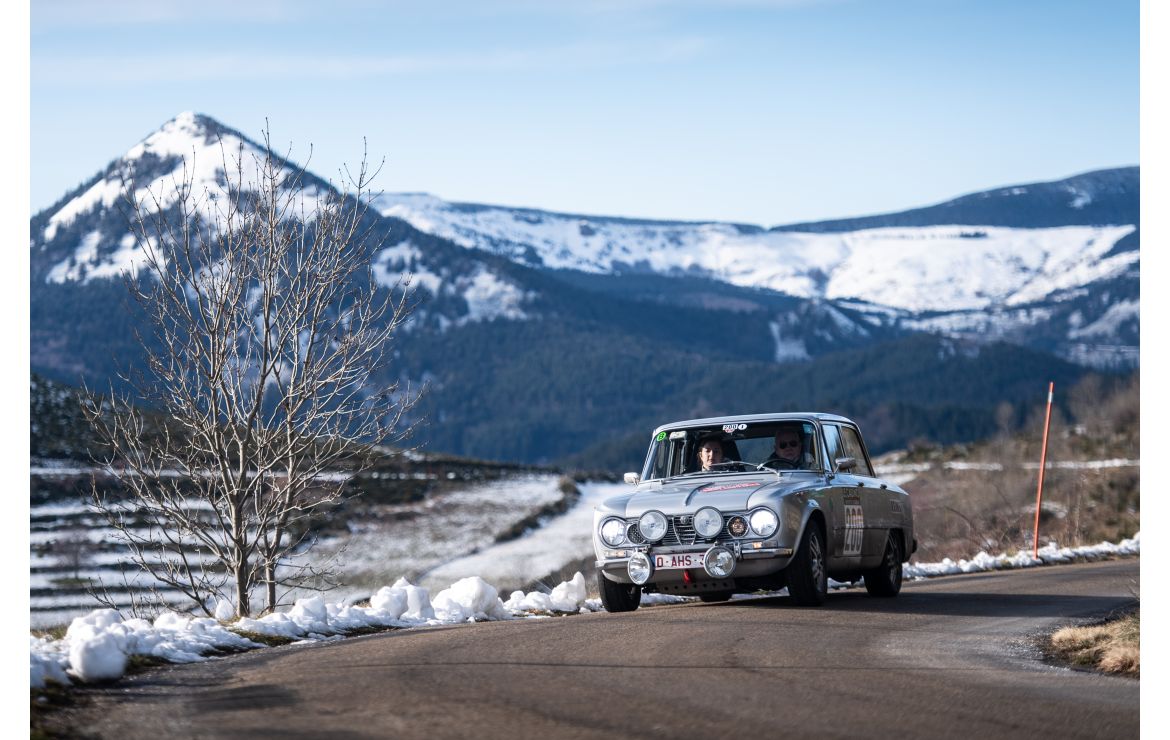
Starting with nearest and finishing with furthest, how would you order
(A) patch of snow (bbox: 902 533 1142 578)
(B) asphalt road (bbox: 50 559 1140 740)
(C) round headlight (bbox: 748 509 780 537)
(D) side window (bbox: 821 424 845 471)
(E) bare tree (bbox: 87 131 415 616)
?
(B) asphalt road (bbox: 50 559 1140 740), (C) round headlight (bbox: 748 509 780 537), (D) side window (bbox: 821 424 845 471), (E) bare tree (bbox: 87 131 415 616), (A) patch of snow (bbox: 902 533 1142 578)

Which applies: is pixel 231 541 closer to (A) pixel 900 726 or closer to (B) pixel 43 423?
(A) pixel 900 726

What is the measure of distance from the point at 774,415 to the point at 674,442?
106 centimetres

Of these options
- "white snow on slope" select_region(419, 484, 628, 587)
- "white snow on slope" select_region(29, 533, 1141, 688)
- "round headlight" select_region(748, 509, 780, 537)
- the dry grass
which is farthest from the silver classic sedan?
"white snow on slope" select_region(419, 484, 628, 587)

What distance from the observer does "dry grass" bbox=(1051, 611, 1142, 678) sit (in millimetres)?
9883

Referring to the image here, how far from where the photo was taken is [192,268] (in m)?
18.8

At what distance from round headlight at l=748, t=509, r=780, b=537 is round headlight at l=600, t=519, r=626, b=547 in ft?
4.00

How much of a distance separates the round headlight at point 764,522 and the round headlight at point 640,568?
3.32ft

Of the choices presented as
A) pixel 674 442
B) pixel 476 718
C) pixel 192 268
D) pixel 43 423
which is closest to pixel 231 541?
pixel 192 268

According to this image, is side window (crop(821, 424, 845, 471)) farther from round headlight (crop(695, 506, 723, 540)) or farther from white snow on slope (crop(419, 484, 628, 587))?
white snow on slope (crop(419, 484, 628, 587))

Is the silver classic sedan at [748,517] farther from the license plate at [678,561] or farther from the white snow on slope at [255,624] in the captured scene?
the white snow on slope at [255,624]

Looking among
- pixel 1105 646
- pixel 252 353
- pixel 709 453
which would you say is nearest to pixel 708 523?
pixel 709 453

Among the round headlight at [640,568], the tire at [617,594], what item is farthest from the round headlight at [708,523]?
the tire at [617,594]

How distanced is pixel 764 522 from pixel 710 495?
63cm
